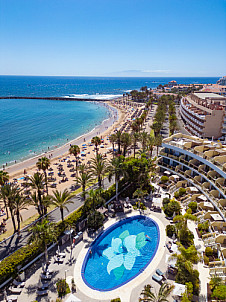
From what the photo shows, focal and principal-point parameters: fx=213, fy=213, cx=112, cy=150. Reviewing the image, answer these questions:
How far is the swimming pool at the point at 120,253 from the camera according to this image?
23.5m

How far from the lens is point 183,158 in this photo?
41125 mm

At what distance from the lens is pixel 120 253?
2727 cm

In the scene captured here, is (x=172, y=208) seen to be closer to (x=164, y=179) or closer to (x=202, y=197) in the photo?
(x=202, y=197)

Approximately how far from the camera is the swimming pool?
23547 millimetres

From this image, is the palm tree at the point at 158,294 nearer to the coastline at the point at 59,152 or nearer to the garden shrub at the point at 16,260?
the garden shrub at the point at 16,260

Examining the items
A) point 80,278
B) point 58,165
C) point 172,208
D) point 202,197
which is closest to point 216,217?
point 202,197

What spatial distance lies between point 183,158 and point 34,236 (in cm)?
2967

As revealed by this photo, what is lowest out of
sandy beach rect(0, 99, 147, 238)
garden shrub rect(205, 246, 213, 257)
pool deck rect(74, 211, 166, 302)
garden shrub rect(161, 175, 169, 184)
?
sandy beach rect(0, 99, 147, 238)

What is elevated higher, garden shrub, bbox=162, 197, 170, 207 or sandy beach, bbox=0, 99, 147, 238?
garden shrub, bbox=162, 197, 170, 207

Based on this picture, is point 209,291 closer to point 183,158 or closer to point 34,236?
point 34,236

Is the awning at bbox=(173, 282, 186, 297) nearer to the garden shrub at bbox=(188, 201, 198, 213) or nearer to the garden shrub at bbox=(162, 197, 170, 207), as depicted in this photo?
the garden shrub at bbox=(188, 201, 198, 213)

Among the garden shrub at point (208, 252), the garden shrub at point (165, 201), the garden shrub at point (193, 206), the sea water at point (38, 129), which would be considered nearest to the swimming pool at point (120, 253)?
the garden shrub at point (165, 201)

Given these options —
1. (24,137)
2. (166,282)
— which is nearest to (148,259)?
(166,282)

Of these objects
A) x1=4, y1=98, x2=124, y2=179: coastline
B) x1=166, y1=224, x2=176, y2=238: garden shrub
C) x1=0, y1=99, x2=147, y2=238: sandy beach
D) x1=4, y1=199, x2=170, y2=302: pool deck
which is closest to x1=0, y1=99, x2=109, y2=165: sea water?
x1=4, y1=98, x2=124, y2=179: coastline
